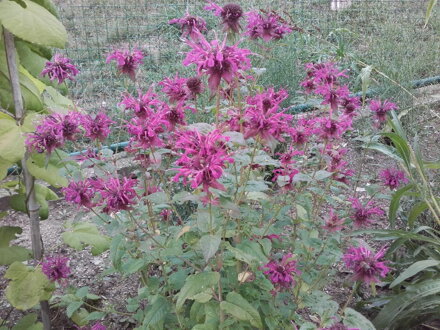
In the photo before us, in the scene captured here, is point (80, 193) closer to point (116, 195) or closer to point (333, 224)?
point (116, 195)

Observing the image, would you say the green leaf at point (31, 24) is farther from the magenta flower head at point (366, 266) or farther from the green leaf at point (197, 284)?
the magenta flower head at point (366, 266)

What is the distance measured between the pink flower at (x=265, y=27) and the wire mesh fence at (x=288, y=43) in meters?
1.36

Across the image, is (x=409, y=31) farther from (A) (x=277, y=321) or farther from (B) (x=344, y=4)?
(A) (x=277, y=321)

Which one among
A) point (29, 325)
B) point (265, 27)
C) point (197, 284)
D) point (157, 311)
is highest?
point (265, 27)

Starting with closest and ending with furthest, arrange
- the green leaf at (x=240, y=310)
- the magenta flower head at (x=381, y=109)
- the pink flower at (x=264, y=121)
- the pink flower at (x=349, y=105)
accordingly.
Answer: the pink flower at (x=264, y=121) → the green leaf at (x=240, y=310) → the pink flower at (x=349, y=105) → the magenta flower head at (x=381, y=109)

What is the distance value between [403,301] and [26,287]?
1.22 meters

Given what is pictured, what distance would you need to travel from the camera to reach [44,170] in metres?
1.38

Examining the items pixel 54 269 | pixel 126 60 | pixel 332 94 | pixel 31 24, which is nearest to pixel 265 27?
pixel 332 94

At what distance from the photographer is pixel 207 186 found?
96 centimetres

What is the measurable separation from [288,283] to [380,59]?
99.8 inches

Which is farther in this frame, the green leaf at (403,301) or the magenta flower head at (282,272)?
the green leaf at (403,301)

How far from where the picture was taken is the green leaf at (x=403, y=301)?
1565 millimetres

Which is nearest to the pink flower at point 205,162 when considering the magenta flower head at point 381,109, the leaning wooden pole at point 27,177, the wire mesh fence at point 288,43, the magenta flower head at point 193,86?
the magenta flower head at point 193,86

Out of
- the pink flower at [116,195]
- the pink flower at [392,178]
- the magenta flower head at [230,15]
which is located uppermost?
the magenta flower head at [230,15]
